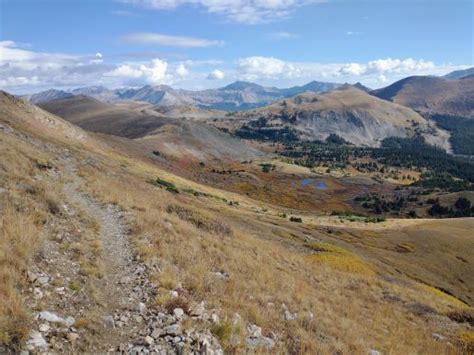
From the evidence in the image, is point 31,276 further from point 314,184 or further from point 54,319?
point 314,184

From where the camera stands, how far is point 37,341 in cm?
888

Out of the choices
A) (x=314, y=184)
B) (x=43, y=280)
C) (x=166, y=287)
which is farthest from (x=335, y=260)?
(x=314, y=184)

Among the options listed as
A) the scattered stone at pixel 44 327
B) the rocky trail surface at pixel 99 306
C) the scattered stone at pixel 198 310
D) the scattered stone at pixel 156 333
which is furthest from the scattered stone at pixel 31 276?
the scattered stone at pixel 198 310

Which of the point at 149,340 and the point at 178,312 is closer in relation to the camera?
the point at 149,340

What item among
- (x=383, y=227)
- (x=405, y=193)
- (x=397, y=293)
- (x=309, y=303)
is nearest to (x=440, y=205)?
(x=405, y=193)

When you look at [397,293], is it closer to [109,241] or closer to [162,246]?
[162,246]

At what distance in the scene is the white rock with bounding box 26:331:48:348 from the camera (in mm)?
8776

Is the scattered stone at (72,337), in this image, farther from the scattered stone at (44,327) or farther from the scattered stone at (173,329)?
the scattered stone at (173,329)

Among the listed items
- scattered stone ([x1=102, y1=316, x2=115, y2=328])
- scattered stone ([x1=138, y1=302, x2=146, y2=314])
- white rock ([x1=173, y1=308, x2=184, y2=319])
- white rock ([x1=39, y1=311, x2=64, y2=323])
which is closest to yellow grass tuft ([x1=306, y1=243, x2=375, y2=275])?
white rock ([x1=173, y1=308, x2=184, y2=319])

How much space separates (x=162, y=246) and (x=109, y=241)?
2.40 metres

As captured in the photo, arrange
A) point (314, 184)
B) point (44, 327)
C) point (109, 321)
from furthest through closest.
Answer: point (314, 184)
point (109, 321)
point (44, 327)

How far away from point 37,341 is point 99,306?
2.61 metres

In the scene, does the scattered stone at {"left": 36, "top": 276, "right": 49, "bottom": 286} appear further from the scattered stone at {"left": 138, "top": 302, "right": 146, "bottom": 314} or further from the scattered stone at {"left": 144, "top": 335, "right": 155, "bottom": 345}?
the scattered stone at {"left": 144, "top": 335, "right": 155, "bottom": 345}

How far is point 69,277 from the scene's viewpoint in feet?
41.4
